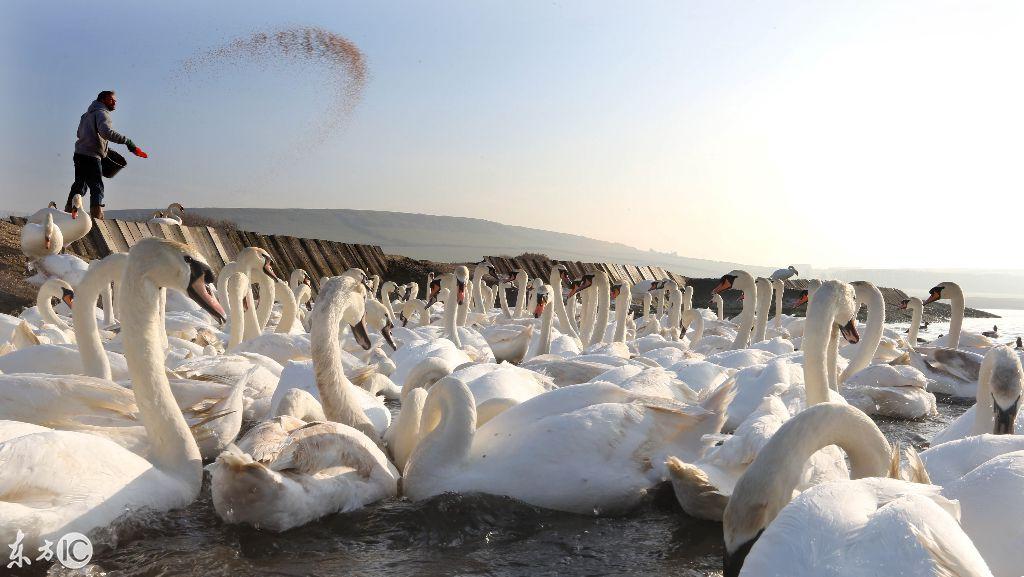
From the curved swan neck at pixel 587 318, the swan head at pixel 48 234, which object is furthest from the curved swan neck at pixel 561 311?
the swan head at pixel 48 234

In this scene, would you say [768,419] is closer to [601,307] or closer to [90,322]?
[90,322]

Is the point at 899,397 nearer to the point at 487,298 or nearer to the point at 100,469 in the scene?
the point at 100,469

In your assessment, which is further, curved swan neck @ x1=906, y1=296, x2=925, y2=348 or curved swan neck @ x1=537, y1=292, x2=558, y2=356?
curved swan neck @ x1=906, y1=296, x2=925, y2=348

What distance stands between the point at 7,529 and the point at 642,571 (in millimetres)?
2468

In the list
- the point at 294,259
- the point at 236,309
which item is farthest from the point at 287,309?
the point at 294,259

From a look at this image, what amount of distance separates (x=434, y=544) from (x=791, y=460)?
181 centimetres

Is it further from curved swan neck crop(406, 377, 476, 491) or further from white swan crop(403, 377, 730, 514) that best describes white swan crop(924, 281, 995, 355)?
curved swan neck crop(406, 377, 476, 491)

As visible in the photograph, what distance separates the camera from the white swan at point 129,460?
3.34 m

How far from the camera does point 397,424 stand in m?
5.14

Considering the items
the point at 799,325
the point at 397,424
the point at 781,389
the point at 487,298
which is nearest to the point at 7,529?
the point at 397,424

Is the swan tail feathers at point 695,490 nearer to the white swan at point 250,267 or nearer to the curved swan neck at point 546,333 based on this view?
the curved swan neck at point 546,333

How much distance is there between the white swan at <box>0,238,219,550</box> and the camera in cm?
334

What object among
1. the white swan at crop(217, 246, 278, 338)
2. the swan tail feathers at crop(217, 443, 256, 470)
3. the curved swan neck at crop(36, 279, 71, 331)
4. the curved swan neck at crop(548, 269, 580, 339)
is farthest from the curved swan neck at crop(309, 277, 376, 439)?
the curved swan neck at crop(548, 269, 580, 339)

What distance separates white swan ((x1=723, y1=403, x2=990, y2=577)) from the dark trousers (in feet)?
49.6
